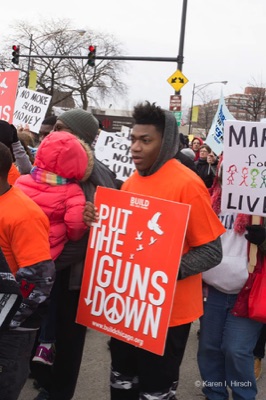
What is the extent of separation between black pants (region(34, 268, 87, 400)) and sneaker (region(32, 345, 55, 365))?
45cm

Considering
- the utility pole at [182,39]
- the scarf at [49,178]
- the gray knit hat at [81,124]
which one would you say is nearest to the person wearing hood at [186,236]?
the scarf at [49,178]

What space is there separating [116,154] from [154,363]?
3.26m

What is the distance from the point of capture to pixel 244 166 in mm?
2793

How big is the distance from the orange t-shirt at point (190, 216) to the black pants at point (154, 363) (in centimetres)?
10

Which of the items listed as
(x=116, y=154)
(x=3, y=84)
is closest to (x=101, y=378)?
(x=116, y=154)

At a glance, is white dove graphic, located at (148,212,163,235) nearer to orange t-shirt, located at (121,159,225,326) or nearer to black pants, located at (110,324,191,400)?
orange t-shirt, located at (121,159,225,326)

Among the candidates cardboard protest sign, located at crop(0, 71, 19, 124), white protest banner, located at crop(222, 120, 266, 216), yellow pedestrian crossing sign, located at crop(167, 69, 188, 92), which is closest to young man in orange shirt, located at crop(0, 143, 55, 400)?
white protest banner, located at crop(222, 120, 266, 216)

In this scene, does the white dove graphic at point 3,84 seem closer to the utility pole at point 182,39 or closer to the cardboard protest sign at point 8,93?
the cardboard protest sign at point 8,93

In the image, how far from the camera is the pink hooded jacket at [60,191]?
2520mm

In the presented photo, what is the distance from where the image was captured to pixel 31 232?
6.77 ft

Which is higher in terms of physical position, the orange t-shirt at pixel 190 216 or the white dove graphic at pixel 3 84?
the white dove graphic at pixel 3 84

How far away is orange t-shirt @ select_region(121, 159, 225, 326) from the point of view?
2252 millimetres

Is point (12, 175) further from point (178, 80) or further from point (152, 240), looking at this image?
point (178, 80)

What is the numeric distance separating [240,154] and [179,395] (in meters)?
1.79
